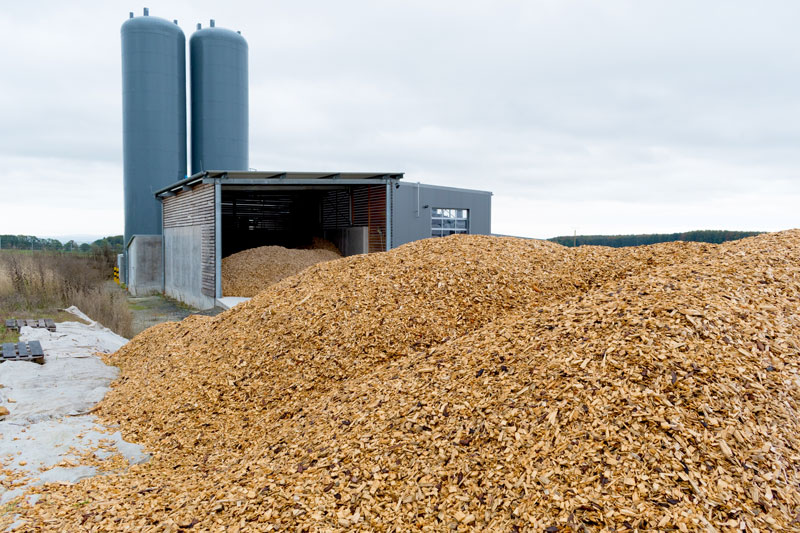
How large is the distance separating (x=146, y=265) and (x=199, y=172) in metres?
4.08

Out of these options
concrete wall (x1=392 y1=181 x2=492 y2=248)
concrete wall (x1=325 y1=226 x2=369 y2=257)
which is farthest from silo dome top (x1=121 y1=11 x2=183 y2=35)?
concrete wall (x1=392 y1=181 x2=492 y2=248)

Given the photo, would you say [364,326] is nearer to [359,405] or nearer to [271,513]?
[359,405]

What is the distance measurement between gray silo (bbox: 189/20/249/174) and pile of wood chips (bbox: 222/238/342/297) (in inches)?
256

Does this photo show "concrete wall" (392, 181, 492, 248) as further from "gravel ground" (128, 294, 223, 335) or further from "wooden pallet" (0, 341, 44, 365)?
"wooden pallet" (0, 341, 44, 365)

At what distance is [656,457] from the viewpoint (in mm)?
2955

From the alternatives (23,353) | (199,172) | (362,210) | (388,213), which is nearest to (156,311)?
(199,172)

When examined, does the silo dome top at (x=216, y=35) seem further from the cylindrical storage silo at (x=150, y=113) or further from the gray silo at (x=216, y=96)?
the cylindrical storage silo at (x=150, y=113)

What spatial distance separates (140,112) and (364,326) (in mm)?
18008

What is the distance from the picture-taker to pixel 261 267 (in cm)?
1429

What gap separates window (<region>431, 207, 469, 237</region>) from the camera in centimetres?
1980

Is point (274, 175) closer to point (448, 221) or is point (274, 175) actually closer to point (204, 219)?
point (204, 219)

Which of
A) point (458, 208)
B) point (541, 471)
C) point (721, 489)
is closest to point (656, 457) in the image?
point (721, 489)

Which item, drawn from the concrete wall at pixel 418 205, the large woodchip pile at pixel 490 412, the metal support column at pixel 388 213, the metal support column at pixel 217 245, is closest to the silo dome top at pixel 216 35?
the concrete wall at pixel 418 205

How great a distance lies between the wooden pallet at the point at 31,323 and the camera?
949cm
